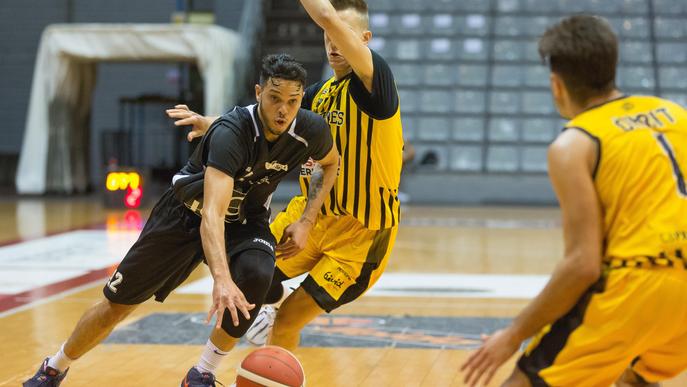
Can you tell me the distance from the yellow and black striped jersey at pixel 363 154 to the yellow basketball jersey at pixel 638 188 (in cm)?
186

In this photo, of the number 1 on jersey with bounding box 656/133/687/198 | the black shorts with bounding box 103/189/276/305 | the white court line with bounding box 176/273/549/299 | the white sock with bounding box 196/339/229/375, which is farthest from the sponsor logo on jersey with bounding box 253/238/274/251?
the white court line with bounding box 176/273/549/299

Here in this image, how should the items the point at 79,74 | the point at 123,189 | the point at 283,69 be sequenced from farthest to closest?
the point at 79,74
the point at 123,189
the point at 283,69

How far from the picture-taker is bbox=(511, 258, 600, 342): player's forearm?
2.77m

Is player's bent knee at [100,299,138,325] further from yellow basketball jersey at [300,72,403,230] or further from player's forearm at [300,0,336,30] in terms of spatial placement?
player's forearm at [300,0,336,30]

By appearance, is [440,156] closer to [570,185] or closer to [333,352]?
[333,352]

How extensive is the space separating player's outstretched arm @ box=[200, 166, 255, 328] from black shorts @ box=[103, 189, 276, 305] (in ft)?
1.33

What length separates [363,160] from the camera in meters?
4.75

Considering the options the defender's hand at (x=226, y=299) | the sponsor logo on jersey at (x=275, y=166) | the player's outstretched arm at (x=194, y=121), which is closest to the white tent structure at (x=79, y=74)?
the player's outstretched arm at (x=194, y=121)

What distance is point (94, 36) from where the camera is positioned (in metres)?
17.5

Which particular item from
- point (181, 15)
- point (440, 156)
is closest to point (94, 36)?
point (181, 15)

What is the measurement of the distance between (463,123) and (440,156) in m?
0.79

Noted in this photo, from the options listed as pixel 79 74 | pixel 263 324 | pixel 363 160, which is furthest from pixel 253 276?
pixel 79 74

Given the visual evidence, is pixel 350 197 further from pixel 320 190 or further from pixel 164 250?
pixel 164 250

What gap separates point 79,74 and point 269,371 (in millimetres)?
15737
